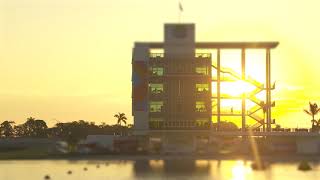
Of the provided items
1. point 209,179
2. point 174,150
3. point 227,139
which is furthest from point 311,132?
point 209,179

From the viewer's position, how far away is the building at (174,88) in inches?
7347

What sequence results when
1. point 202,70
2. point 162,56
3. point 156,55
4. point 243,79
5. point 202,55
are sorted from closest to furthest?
1. point 202,70
2. point 202,55
3. point 162,56
4. point 156,55
5. point 243,79

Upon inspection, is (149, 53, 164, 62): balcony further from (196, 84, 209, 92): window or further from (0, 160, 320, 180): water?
(0, 160, 320, 180): water

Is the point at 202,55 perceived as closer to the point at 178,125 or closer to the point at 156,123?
the point at 178,125

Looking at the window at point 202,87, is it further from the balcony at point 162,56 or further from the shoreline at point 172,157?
the shoreline at point 172,157

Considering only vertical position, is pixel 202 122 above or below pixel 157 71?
below

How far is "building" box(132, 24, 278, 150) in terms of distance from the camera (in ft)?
612

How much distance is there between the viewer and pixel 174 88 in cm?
18738

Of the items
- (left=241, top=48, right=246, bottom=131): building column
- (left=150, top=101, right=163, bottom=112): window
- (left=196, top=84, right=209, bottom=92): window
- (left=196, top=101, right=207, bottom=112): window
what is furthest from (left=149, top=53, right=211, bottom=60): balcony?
(left=196, top=101, right=207, bottom=112): window

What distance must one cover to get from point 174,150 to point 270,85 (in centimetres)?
3411

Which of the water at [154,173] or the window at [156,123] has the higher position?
the window at [156,123]

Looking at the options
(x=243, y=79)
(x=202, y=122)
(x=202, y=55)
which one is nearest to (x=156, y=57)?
(x=202, y=55)

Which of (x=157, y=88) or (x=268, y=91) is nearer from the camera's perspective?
(x=157, y=88)

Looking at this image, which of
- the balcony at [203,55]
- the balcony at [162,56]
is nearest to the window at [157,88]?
the balcony at [162,56]
